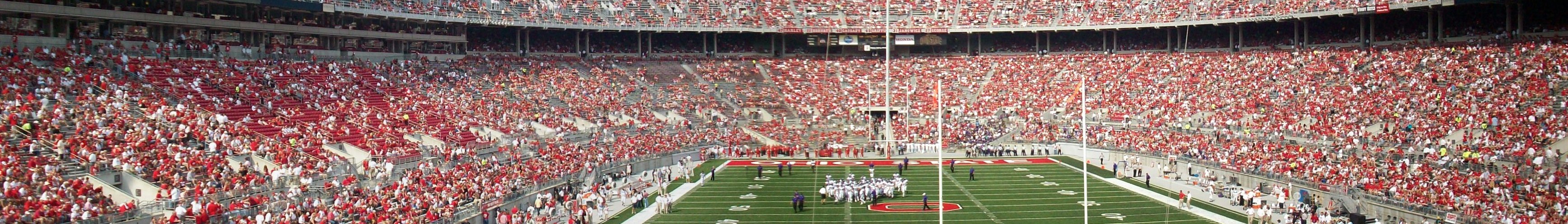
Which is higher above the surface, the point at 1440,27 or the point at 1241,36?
the point at 1440,27

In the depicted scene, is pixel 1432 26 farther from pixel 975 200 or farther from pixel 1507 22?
pixel 975 200

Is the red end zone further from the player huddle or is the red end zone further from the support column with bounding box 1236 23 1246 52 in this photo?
the support column with bounding box 1236 23 1246 52

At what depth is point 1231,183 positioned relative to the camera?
33125 mm

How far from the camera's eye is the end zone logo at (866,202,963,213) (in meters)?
28.8

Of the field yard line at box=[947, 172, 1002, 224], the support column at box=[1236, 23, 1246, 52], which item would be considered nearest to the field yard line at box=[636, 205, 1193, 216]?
the field yard line at box=[947, 172, 1002, 224]

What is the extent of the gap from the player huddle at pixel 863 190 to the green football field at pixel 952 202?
0.83ft

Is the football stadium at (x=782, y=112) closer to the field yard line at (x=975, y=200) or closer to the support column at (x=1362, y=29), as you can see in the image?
the support column at (x=1362, y=29)

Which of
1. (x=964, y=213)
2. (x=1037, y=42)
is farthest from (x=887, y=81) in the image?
(x=1037, y=42)

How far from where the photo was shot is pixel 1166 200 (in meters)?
30.9

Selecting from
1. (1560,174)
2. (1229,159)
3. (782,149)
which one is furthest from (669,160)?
(1560,174)

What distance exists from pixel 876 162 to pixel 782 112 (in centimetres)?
899

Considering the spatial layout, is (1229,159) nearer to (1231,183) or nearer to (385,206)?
(1231,183)

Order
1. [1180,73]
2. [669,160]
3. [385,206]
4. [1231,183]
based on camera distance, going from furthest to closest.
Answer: [1180,73], [669,160], [1231,183], [385,206]

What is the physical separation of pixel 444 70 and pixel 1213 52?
28.3m
